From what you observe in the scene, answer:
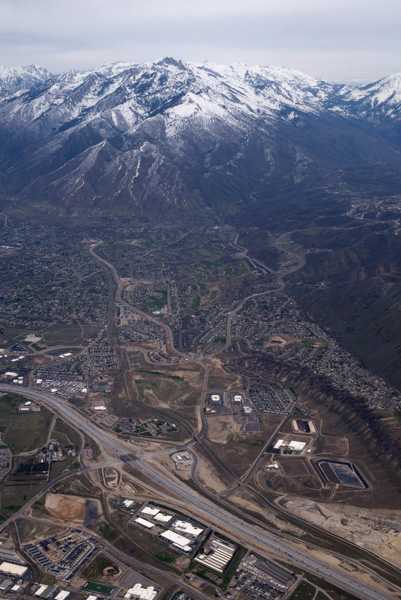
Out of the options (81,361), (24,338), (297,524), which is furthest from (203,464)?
(24,338)

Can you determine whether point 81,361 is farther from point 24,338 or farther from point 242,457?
point 242,457

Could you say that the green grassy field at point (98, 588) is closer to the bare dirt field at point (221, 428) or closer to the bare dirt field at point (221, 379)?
the bare dirt field at point (221, 428)

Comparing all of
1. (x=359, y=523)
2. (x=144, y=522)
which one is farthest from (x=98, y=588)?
(x=359, y=523)

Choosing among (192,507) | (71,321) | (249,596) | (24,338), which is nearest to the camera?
(249,596)

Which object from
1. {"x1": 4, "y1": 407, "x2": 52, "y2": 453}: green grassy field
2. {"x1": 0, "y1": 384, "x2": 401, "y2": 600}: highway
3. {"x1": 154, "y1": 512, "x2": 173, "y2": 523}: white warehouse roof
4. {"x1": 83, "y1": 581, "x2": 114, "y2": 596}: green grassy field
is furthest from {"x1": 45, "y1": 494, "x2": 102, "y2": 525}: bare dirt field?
{"x1": 4, "y1": 407, "x2": 52, "y2": 453}: green grassy field

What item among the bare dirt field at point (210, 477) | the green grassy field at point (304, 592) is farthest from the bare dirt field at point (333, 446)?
the green grassy field at point (304, 592)

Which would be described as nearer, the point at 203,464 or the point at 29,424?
the point at 203,464

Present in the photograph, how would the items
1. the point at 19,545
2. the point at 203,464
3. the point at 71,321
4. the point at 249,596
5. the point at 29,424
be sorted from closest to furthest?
the point at 249,596, the point at 19,545, the point at 203,464, the point at 29,424, the point at 71,321
